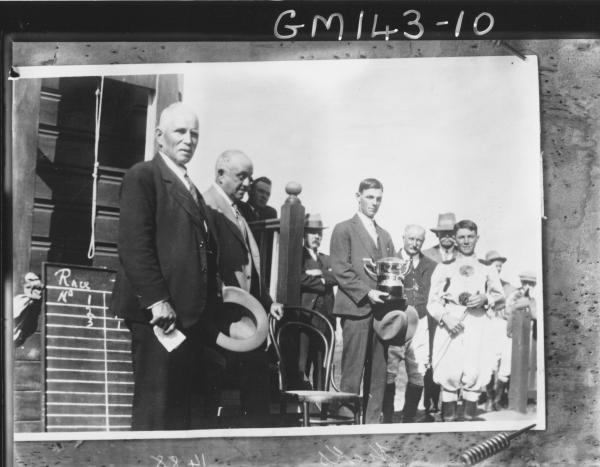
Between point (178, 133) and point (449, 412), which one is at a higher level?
point (178, 133)

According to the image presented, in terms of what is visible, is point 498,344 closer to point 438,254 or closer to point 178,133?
point 438,254

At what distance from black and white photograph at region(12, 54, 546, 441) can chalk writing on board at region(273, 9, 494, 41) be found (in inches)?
5.0

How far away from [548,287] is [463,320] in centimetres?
43

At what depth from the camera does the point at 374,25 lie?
3.54 meters

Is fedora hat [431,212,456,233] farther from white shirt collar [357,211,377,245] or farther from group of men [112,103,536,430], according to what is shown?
white shirt collar [357,211,377,245]

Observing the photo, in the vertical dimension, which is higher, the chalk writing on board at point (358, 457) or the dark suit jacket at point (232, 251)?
the dark suit jacket at point (232, 251)

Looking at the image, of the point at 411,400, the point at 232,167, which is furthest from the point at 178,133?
the point at 411,400

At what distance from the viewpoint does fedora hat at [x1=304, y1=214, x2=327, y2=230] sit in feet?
11.6

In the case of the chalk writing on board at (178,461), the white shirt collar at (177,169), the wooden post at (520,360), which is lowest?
the chalk writing on board at (178,461)

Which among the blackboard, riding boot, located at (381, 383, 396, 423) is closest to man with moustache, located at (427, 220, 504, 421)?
riding boot, located at (381, 383, 396, 423)

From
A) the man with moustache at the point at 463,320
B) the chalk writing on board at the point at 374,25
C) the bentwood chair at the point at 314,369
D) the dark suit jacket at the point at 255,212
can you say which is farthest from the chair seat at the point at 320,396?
the chalk writing on board at the point at 374,25

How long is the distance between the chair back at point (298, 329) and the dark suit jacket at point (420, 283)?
16.0 inches

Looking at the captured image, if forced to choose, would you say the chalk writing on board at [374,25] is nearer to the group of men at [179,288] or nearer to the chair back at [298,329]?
the group of men at [179,288]

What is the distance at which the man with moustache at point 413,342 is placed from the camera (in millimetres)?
3537
